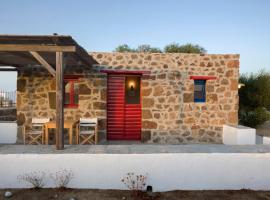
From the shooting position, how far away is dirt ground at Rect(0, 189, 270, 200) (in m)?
4.22

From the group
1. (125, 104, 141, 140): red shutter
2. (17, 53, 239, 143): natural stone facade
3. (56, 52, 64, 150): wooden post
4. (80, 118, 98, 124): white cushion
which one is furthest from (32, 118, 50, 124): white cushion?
(56, 52, 64, 150): wooden post

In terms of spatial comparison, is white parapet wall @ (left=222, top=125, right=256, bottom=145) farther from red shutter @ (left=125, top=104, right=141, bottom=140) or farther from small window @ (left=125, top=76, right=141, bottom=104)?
small window @ (left=125, top=76, right=141, bottom=104)

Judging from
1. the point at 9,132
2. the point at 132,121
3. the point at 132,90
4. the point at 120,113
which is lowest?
the point at 9,132

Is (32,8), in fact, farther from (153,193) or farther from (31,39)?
(153,193)

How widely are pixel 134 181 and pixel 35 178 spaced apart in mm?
1738

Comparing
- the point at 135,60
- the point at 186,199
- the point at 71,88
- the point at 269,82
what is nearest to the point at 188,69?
the point at 135,60

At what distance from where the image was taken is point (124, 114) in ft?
29.2

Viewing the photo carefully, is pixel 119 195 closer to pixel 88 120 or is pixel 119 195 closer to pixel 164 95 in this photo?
pixel 88 120

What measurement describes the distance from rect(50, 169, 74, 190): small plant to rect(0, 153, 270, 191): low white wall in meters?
0.07

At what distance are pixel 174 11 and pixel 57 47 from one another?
810 cm

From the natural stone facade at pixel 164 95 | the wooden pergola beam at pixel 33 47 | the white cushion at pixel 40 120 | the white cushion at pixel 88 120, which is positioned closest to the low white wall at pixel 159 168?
the wooden pergola beam at pixel 33 47

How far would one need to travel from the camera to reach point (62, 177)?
4523mm

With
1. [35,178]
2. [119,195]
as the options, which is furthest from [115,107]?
[119,195]

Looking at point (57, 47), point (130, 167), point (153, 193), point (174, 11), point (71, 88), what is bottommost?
point (153, 193)
